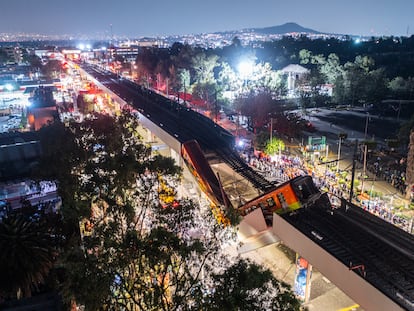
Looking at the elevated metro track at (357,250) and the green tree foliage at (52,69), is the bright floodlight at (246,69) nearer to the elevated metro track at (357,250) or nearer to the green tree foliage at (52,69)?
the elevated metro track at (357,250)

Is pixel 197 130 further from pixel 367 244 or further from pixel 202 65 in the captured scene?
pixel 202 65

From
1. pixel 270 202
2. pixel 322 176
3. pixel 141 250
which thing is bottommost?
pixel 322 176

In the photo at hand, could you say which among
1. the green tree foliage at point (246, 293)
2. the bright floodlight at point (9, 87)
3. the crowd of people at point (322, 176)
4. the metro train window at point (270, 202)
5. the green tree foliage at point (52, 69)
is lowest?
the crowd of people at point (322, 176)

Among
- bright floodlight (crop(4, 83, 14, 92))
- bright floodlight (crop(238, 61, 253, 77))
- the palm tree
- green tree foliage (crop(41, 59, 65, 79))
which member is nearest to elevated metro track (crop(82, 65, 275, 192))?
the palm tree

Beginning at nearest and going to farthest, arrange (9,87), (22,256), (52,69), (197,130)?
(22,256)
(197,130)
(9,87)
(52,69)

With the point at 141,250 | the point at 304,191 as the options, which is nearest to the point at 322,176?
the point at 304,191

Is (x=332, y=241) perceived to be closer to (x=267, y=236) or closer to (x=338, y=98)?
(x=267, y=236)

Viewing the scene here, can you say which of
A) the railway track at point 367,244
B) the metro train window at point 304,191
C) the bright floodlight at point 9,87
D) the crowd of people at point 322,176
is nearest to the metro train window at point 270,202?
the metro train window at point 304,191

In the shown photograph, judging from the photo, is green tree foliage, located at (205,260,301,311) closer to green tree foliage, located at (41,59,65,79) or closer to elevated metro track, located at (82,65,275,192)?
elevated metro track, located at (82,65,275,192)

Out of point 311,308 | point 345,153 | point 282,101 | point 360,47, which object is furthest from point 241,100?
point 360,47
